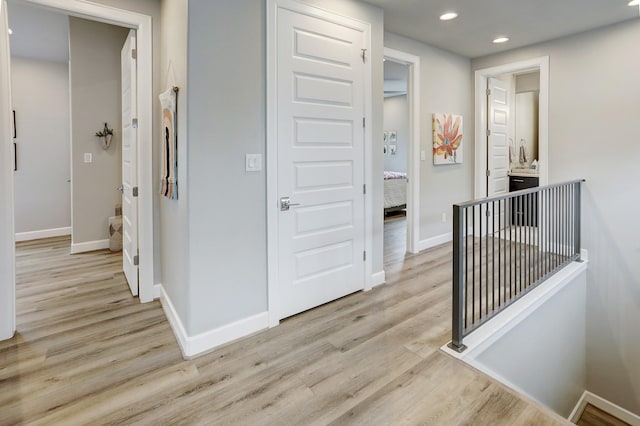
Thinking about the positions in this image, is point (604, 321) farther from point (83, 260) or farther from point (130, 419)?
point (83, 260)

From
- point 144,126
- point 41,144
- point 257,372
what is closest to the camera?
point 257,372

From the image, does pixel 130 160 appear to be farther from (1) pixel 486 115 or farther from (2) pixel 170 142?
(1) pixel 486 115

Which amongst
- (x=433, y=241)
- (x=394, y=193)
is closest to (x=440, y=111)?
(x=433, y=241)

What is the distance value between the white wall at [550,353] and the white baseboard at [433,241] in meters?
1.55

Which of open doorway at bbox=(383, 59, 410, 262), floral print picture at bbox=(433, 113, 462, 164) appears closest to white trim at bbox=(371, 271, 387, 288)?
open doorway at bbox=(383, 59, 410, 262)

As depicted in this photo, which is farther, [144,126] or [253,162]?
[144,126]

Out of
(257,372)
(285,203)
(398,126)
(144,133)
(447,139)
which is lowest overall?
(257,372)

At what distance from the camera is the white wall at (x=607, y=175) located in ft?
12.6

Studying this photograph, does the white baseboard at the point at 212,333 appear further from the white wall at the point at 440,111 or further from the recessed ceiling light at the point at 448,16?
the recessed ceiling light at the point at 448,16

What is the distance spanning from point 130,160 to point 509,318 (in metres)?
3.38

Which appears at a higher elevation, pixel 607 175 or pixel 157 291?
pixel 607 175

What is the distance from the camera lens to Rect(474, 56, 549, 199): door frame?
14.5 feet

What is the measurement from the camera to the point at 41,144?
549cm

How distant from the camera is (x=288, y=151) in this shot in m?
2.65
